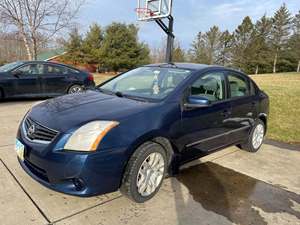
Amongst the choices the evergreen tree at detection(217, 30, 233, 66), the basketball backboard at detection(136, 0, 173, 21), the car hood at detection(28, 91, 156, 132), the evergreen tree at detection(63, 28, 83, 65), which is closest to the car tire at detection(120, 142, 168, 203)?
the car hood at detection(28, 91, 156, 132)

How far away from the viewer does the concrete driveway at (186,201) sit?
97.1 inches

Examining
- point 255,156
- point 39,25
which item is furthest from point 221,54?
point 255,156

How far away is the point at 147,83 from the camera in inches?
142

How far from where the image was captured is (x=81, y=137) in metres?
2.39

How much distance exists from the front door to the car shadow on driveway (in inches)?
14.7

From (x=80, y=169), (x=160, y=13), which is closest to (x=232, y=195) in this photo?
(x=80, y=169)

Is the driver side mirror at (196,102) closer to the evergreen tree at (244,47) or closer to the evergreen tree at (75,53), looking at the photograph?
the evergreen tree at (75,53)

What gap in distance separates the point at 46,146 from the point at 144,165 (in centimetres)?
99

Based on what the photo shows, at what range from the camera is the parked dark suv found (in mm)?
7590

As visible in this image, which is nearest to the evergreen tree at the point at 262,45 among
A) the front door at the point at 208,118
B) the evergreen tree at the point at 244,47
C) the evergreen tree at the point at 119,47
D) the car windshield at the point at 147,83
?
the evergreen tree at the point at 244,47

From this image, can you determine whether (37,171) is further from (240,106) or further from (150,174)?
(240,106)

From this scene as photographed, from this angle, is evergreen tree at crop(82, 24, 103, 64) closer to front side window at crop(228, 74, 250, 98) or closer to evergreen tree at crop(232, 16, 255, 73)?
front side window at crop(228, 74, 250, 98)

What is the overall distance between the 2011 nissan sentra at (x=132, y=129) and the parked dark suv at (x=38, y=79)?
4.79 meters

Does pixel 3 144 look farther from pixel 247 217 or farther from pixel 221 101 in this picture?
pixel 247 217
